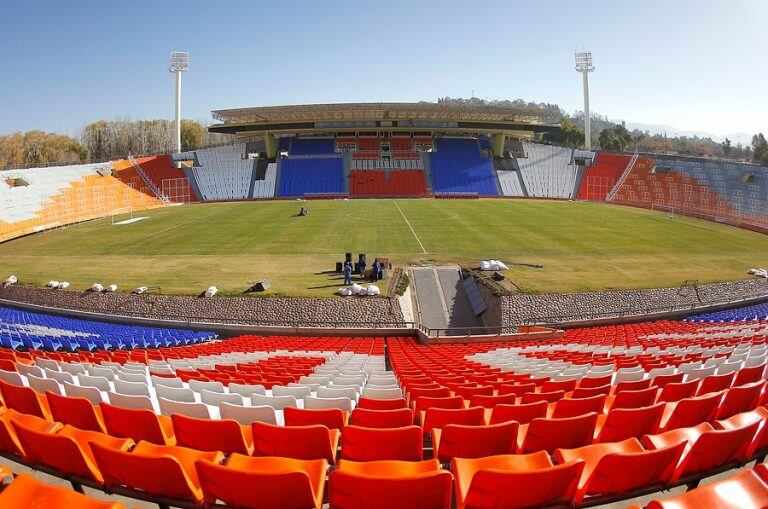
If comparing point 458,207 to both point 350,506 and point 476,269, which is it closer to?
point 476,269

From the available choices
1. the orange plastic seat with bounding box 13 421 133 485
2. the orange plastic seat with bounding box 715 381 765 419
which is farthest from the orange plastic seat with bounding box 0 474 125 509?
the orange plastic seat with bounding box 715 381 765 419

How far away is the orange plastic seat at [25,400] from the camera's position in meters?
5.55

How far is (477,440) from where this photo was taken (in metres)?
4.31

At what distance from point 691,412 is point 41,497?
553 cm

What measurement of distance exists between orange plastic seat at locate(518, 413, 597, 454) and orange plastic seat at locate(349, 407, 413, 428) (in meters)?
1.21

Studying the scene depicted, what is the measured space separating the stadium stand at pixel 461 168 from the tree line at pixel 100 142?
2925 inches

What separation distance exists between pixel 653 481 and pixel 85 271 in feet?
126

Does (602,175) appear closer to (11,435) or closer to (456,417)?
(456,417)

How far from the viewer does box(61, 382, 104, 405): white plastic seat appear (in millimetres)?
5977

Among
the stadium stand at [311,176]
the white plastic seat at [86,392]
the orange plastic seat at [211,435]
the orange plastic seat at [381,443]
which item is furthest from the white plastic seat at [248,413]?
the stadium stand at [311,176]

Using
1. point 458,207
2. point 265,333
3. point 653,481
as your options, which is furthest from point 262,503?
point 458,207

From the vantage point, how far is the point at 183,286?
97.2ft

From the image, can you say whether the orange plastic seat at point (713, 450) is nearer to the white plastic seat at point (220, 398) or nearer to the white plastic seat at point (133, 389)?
the white plastic seat at point (220, 398)

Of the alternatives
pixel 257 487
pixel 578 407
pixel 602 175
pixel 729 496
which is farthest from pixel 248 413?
pixel 602 175
